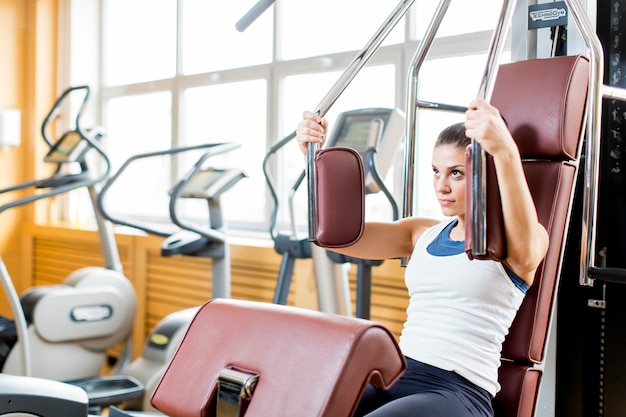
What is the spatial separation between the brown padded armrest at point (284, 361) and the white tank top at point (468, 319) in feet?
1.00

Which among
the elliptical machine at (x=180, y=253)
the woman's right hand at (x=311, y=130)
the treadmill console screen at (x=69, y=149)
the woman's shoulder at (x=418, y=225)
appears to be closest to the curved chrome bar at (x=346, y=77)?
the woman's right hand at (x=311, y=130)

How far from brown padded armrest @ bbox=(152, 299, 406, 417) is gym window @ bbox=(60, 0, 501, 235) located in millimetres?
2046

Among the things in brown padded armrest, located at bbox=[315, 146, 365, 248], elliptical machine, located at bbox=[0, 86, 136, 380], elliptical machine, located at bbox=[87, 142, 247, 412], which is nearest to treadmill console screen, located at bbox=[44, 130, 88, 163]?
elliptical machine, located at bbox=[0, 86, 136, 380]

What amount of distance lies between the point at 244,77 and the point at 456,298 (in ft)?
10.1

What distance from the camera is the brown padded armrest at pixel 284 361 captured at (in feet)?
4.36

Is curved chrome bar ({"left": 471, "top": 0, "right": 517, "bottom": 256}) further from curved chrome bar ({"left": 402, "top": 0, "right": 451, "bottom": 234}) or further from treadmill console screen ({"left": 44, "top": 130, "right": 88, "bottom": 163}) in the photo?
treadmill console screen ({"left": 44, "top": 130, "right": 88, "bottom": 163})

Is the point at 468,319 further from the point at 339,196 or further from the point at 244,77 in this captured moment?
the point at 244,77

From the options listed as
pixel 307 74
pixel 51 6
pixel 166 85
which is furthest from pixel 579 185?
pixel 51 6

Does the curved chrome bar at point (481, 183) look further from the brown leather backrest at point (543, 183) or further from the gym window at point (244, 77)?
the gym window at point (244, 77)

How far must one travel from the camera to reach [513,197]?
57.4 inches

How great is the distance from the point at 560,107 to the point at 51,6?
503cm

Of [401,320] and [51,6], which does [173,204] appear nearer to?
[401,320]

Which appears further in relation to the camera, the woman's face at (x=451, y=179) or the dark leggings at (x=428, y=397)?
the woman's face at (x=451, y=179)

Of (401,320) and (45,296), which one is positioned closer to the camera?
(401,320)
